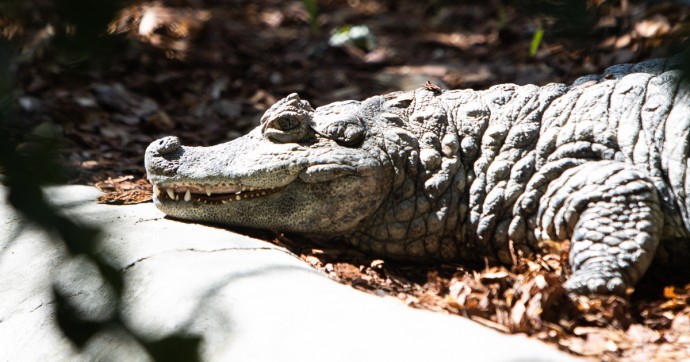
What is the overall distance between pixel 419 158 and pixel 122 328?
3.38 meters

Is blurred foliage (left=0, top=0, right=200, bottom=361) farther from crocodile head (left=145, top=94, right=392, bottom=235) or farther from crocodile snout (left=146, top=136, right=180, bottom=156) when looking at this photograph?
crocodile snout (left=146, top=136, right=180, bottom=156)

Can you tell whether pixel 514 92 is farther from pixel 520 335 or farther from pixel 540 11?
pixel 540 11

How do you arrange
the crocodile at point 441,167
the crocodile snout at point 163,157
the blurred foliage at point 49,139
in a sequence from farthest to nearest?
the crocodile snout at point 163,157 → the crocodile at point 441,167 → the blurred foliage at point 49,139

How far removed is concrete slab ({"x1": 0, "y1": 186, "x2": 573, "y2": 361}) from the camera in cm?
285

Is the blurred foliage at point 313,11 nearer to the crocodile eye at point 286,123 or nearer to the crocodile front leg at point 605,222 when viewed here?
the crocodile eye at point 286,123

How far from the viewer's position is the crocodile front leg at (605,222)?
3514 millimetres

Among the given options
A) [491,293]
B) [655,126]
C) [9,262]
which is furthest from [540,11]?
[9,262]

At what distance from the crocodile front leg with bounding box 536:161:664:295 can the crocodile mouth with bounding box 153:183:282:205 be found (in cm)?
147

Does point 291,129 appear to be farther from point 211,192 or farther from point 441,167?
point 441,167

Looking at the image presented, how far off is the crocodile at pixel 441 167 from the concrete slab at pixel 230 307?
298 millimetres

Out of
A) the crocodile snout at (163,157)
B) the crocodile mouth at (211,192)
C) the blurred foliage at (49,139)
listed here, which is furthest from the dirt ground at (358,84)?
the blurred foliage at (49,139)

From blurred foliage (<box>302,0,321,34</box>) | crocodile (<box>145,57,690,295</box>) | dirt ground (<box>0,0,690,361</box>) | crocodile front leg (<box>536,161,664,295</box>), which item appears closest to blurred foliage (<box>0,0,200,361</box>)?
dirt ground (<box>0,0,690,361</box>)

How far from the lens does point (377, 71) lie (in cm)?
832

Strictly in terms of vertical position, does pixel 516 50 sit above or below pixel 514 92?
above
